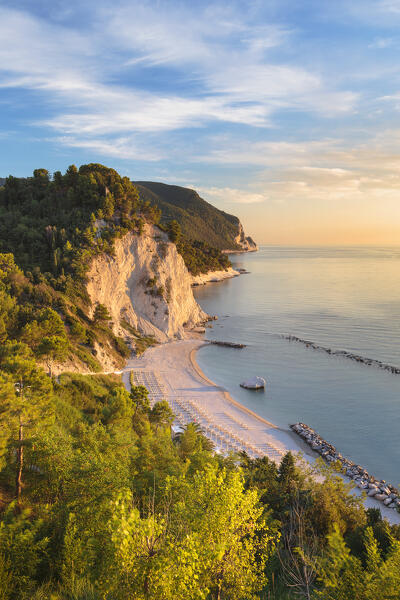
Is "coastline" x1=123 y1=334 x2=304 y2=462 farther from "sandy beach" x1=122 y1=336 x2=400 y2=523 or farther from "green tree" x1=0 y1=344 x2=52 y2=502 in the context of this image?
"green tree" x1=0 y1=344 x2=52 y2=502

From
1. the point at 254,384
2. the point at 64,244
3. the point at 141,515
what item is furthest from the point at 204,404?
the point at 64,244

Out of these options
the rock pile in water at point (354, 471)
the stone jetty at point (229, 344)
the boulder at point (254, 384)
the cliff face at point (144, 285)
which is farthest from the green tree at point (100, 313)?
the rock pile in water at point (354, 471)

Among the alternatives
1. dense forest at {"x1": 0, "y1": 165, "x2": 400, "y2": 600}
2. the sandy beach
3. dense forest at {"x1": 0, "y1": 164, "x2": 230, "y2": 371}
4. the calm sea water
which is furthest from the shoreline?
dense forest at {"x1": 0, "y1": 165, "x2": 400, "y2": 600}

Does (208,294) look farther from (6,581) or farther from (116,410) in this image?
(6,581)

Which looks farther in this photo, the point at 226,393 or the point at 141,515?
the point at 226,393

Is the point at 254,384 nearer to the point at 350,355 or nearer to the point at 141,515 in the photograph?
the point at 350,355

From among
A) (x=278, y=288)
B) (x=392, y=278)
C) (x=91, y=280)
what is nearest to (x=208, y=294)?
(x=278, y=288)
